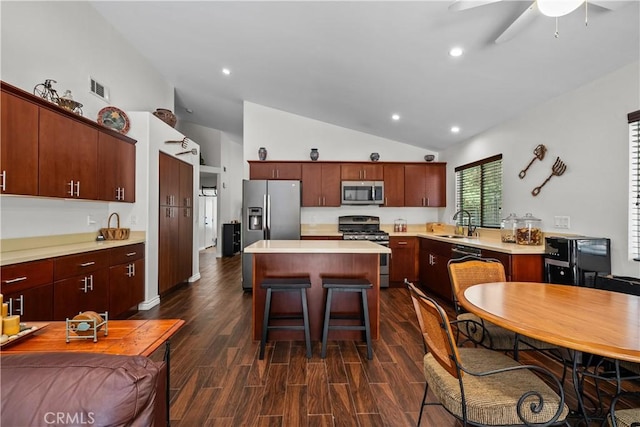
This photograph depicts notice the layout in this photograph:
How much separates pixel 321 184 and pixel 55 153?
375 centimetres

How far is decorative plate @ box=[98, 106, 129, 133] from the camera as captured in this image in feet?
12.3

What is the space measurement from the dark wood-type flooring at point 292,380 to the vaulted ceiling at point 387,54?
2.51 m

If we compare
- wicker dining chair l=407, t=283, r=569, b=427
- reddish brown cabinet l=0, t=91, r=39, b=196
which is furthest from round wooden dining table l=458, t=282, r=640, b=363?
reddish brown cabinet l=0, t=91, r=39, b=196

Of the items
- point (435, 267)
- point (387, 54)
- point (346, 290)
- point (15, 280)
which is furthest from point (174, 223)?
point (435, 267)

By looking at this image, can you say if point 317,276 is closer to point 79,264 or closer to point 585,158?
point 79,264

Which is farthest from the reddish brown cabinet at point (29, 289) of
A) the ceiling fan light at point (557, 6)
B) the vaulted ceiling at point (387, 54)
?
the ceiling fan light at point (557, 6)

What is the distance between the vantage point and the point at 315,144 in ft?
19.3

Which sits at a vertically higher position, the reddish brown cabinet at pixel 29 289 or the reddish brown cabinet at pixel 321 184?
the reddish brown cabinet at pixel 321 184

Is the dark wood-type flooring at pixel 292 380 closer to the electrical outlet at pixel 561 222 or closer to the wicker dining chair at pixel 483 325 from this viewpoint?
the wicker dining chair at pixel 483 325

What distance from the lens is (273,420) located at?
72.0 inches

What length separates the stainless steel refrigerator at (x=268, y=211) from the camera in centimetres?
498

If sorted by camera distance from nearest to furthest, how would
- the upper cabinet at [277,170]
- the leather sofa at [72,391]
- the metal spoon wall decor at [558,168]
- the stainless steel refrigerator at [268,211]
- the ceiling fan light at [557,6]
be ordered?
the leather sofa at [72,391] < the ceiling fan light at [557,6] < the metal spoon wall decor at [558,168] < the stainless steel refrigerator at [268,211] < the upper cabinet at [277,170]

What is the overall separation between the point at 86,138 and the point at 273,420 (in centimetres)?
317

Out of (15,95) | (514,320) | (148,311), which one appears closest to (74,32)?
(15,95)
